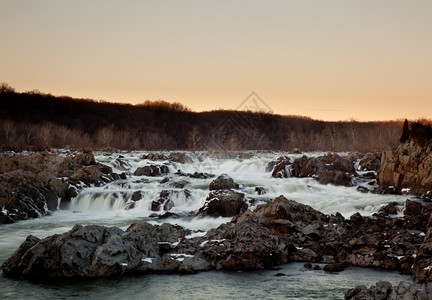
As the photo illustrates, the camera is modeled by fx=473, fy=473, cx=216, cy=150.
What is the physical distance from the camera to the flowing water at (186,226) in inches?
426

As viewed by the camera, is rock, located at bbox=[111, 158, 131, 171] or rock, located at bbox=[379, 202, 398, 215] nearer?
rock, located at bbox=[379, 202, 398, 215]

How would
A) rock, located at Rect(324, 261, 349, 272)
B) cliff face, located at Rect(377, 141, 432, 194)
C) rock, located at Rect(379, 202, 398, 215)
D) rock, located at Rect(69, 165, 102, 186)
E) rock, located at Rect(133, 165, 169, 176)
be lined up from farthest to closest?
rock, located at Rect(133, 165, 169, 176) < rock, located at Rect(69, 165, 102, 186) < cliff face, located at Rect(377, 141, 432, 194) < rock, located at Rect(379, 202, 398, 215) < rock, located at Rect(324, 261, 349, 272)

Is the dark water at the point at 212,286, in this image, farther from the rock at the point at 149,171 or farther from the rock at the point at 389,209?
the rock at the point at 149,171

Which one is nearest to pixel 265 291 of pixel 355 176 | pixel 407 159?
pixel 407 159

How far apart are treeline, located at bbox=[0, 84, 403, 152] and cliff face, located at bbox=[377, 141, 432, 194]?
67.4 m

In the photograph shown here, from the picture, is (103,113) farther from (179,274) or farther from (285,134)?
(179,274)

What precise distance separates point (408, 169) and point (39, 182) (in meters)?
18.9

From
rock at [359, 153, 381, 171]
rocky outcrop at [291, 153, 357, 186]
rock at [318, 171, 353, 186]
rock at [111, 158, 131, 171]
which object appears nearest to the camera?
rock at [318, 171, 353, 186]

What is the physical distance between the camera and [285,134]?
130 meters

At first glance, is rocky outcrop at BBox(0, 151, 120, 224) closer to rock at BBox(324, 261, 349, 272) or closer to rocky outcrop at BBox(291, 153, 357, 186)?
rocky outcrop at BBox(291, 153, 357, 186)

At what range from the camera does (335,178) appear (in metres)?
27.9

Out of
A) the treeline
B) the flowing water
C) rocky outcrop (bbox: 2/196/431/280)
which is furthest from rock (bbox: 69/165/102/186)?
the treeline

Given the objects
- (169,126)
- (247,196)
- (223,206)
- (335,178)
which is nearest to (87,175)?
(247,196)

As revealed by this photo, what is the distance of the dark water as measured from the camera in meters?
10.6
